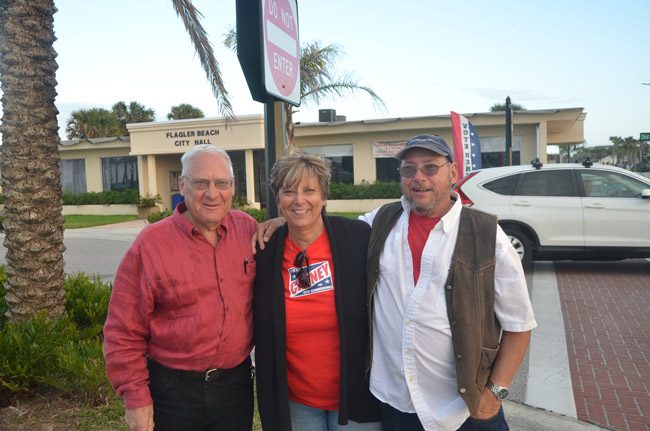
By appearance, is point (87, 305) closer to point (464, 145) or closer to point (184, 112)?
point (464, 145)

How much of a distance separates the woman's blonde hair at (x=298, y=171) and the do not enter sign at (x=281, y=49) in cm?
37

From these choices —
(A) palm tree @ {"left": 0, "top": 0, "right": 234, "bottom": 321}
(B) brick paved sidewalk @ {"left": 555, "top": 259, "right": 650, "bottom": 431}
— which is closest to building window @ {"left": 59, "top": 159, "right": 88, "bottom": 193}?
(B) brick paved sidewalk @ {"left": 555, "top": 259, "right": 650, "bottom": 431}

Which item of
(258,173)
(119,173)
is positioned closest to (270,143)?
(258,173)

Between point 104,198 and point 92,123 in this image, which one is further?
point 92,123

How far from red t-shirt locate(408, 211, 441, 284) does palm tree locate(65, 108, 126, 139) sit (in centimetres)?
3570

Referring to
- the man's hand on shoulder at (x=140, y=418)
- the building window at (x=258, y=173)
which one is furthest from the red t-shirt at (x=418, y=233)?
the building window at (x=258, y=173)

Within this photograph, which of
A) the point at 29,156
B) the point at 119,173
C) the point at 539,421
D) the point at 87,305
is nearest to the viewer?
the point at 539,421

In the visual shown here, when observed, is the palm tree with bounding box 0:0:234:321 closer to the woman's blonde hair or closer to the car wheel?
the woman's blonde hair

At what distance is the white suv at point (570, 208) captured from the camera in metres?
8.89

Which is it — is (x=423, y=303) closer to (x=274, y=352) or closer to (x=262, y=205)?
(x=274, y=352)

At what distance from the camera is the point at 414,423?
2322mm

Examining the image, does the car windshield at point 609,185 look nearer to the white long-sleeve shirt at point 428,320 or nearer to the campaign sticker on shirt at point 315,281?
the white long-sleeve shirt at point 428,320

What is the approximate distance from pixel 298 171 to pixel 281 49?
74cm

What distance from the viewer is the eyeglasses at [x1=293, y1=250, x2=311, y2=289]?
7.91 ft
